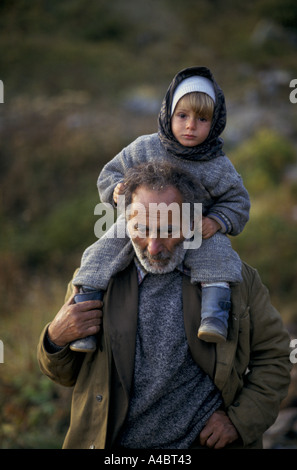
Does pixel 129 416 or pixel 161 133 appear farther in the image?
pixel 161 133

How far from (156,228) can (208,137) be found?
2.11 feet

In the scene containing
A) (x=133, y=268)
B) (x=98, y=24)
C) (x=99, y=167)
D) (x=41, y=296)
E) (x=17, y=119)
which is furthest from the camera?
(x=98, y=24)

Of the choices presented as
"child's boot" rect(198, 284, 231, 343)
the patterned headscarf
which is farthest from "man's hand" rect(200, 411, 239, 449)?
the patterned headscarf

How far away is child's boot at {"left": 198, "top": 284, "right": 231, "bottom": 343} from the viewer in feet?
7.27

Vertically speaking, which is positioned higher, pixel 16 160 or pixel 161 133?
pixel 16 160

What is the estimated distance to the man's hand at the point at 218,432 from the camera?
2.34 meters

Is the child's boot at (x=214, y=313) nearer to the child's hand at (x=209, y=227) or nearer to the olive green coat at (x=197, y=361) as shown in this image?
the olive green coat at (x=197, y=361)

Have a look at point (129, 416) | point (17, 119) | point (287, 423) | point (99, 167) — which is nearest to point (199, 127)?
point (129, 416)

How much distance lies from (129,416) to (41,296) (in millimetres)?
4545

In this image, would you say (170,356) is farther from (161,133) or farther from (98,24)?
(98,24)

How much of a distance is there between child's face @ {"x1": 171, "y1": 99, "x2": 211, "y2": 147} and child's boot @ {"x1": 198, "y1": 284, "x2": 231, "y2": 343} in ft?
2.63

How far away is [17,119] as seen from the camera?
48.3 ft

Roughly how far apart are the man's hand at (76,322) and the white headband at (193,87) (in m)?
1.18

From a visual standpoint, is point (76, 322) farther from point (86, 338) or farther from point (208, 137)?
point (208, 137)
